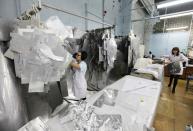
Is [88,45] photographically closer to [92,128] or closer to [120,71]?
[120,71]

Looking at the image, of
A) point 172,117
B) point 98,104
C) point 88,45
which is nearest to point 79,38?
point 88,45

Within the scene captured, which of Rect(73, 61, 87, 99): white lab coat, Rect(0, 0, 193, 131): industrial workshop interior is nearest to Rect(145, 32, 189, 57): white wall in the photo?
Rect(0, 0, 193, 131): industrial workshop interior

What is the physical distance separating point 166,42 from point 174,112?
5.11 m

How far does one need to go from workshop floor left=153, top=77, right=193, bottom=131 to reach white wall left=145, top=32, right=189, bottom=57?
3.51m

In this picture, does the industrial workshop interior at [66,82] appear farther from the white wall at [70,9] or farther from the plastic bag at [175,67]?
the plastic bag at [175,67]

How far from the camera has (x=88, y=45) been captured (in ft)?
8.09

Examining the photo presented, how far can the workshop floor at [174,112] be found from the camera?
2.14 m

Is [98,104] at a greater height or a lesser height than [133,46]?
lesser

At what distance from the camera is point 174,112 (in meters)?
2.58

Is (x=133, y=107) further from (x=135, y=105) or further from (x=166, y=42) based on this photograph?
(x=166, y=42)

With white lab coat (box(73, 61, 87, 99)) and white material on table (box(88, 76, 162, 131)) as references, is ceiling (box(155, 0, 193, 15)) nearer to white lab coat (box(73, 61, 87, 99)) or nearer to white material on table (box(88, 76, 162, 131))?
white lab coat (box(73, 61, 87, 99))

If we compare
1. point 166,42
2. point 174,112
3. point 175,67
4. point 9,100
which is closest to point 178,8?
point 166,42

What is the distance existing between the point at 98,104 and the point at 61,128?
428mm

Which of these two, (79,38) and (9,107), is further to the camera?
(79,38)
